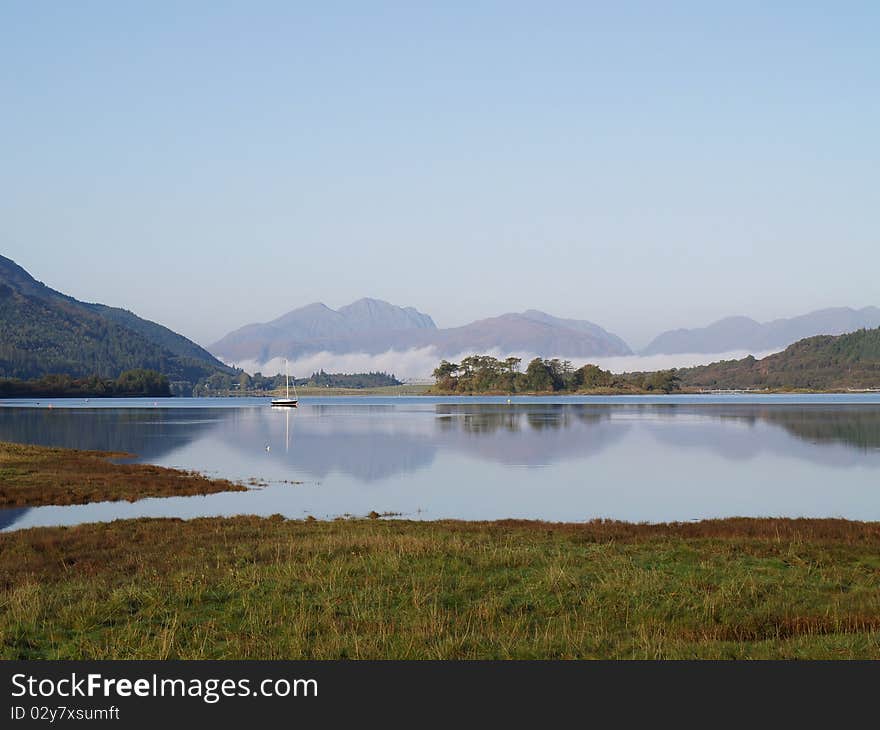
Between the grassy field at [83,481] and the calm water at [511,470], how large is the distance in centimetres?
234

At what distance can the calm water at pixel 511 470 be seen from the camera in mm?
42094

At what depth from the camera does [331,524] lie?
3297cm

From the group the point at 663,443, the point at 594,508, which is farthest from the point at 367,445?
the point at 594,508

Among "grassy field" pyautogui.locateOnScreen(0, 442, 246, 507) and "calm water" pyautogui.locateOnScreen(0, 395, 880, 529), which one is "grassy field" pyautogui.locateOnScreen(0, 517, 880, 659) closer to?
"calm water" pyautogui.locateOnScreen(0, 395, 880, 529)

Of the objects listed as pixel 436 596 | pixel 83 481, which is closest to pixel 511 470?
pixel 83 481

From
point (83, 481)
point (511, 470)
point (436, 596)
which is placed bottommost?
point (511, 470)

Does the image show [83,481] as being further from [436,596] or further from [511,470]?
[436,596]

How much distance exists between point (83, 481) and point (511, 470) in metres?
28.2

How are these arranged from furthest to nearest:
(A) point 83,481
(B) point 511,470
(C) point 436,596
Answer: (B) point 511,470 → (A) point 83,481 → (C) point 436,596

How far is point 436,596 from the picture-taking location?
18.1 meters

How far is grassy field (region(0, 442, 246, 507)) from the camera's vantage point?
142 feet

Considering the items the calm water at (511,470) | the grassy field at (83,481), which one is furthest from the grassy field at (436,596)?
the grassy field at (83,481)

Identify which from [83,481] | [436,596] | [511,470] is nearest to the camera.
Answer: [436,596]

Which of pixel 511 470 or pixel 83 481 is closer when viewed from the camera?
pixel 83 481
